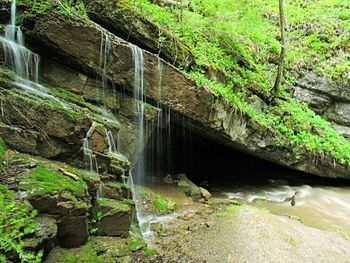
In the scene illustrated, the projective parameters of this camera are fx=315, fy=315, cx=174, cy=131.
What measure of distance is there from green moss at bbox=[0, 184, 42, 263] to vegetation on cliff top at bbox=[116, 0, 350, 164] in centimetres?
566

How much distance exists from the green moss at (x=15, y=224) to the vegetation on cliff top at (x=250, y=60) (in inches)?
223

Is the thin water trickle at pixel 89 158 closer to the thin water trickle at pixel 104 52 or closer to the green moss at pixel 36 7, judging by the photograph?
the thin water trickle at pixel 104 52

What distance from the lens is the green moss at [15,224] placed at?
3475 mm

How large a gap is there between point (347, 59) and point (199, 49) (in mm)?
8839

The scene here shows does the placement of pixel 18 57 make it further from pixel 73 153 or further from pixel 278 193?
pixel 278 193

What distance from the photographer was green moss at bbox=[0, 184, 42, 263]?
3475 mm

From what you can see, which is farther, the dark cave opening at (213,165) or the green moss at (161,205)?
the dark cave opening at (213,165)

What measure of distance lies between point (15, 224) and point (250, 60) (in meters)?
10.3

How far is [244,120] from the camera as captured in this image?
977cm

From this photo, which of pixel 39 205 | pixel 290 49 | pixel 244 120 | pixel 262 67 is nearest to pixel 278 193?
pixel 244 120

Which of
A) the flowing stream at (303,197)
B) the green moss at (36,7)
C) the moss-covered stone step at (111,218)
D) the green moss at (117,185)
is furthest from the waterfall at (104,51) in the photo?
the flowing stream at (303,197)

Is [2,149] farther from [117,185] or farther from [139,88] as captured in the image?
[139,88]

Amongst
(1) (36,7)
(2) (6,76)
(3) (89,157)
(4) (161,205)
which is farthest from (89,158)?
(1) (36,7)

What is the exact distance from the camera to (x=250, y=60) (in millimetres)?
11969
